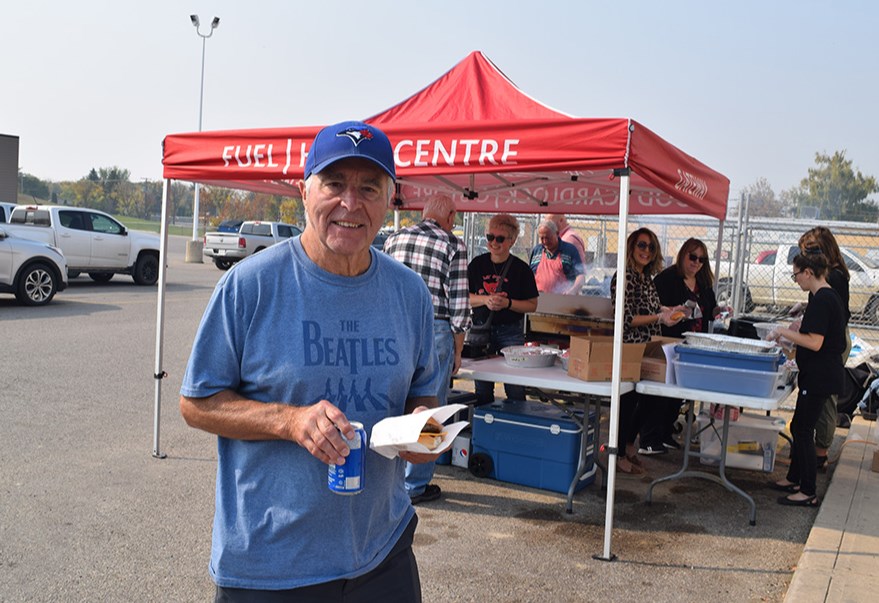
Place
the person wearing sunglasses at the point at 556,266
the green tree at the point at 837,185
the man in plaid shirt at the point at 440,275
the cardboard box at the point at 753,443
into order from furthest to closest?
the green tree at the point at 837,185
the person wearing sunglasses at the point at 556,266
the cardboard box at the point at 753,443
the man in plaid shirt at the point at 440,275

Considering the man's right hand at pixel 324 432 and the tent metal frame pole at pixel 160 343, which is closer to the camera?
the man's right hand at pixel 324 432

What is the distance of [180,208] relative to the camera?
6681cm

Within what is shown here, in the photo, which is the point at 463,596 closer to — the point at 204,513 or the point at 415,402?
the point at 204,513

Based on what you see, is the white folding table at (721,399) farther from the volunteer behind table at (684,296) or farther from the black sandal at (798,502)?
the volunteer behind table at (684,296)

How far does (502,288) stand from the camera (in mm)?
6617

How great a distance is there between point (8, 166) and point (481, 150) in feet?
125

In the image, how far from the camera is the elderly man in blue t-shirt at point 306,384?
72.8 inches

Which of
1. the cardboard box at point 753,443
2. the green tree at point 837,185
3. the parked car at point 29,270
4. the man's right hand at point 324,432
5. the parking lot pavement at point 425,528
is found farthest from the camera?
the green tree at point 837,185

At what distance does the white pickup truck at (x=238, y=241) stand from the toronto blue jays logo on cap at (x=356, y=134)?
84.1 ft

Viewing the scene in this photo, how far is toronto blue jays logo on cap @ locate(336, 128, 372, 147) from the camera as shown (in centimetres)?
194

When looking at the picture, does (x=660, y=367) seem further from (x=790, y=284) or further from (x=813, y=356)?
(x=790, y=284)

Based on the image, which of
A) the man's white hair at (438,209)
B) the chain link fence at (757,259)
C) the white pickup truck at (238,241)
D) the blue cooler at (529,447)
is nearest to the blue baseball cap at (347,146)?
the man's white hair at (438,209)

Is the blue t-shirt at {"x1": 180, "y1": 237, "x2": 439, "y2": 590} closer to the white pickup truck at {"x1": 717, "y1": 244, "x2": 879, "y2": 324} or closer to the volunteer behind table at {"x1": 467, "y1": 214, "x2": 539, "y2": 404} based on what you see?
the volunteer behind table at {"x1": 467, "y1": 214, "x2": 539, "y2": 404}

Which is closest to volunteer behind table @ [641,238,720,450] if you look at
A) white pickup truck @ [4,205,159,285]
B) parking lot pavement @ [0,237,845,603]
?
parking lot pavement @ [0,237,845,603]
